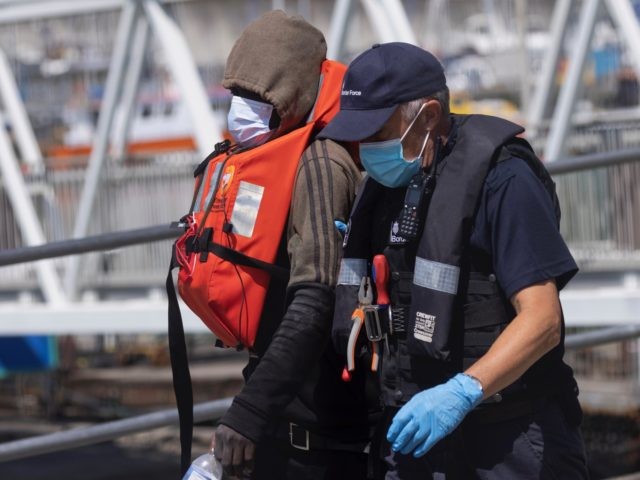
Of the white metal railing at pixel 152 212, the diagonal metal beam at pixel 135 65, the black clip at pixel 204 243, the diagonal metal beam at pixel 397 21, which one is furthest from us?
the diagonal metal beam at pixel 135 65

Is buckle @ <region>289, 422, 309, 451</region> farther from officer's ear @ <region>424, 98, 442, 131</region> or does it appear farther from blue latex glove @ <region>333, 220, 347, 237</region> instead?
officer's ear @ <region>424, 98, 442, 131</region>

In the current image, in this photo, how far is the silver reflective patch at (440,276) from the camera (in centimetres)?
295

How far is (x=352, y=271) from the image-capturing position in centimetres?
318

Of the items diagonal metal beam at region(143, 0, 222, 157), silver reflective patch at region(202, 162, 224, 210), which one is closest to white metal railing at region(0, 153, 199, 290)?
diagonal metal beam at region(143, 0, 222, 157)

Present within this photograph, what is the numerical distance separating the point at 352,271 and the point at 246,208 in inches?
13.3

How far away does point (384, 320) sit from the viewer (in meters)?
3.17

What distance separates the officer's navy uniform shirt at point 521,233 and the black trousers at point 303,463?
0.71 meters

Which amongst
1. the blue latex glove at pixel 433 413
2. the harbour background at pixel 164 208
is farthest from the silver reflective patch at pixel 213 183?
the harbour background at pixel 164 208

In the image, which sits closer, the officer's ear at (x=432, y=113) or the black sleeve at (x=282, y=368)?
the officer's ear at (x=432, y=113)

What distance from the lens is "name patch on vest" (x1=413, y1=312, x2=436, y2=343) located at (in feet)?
9.73

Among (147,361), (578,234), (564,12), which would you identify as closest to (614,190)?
(578,234)

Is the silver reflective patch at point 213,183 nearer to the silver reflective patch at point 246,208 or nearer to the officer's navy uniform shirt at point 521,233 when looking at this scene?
the silver reflective patch at point 246,208

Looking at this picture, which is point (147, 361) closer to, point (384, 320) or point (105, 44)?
point (105, 44)

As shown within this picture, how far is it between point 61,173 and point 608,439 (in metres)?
5.68
